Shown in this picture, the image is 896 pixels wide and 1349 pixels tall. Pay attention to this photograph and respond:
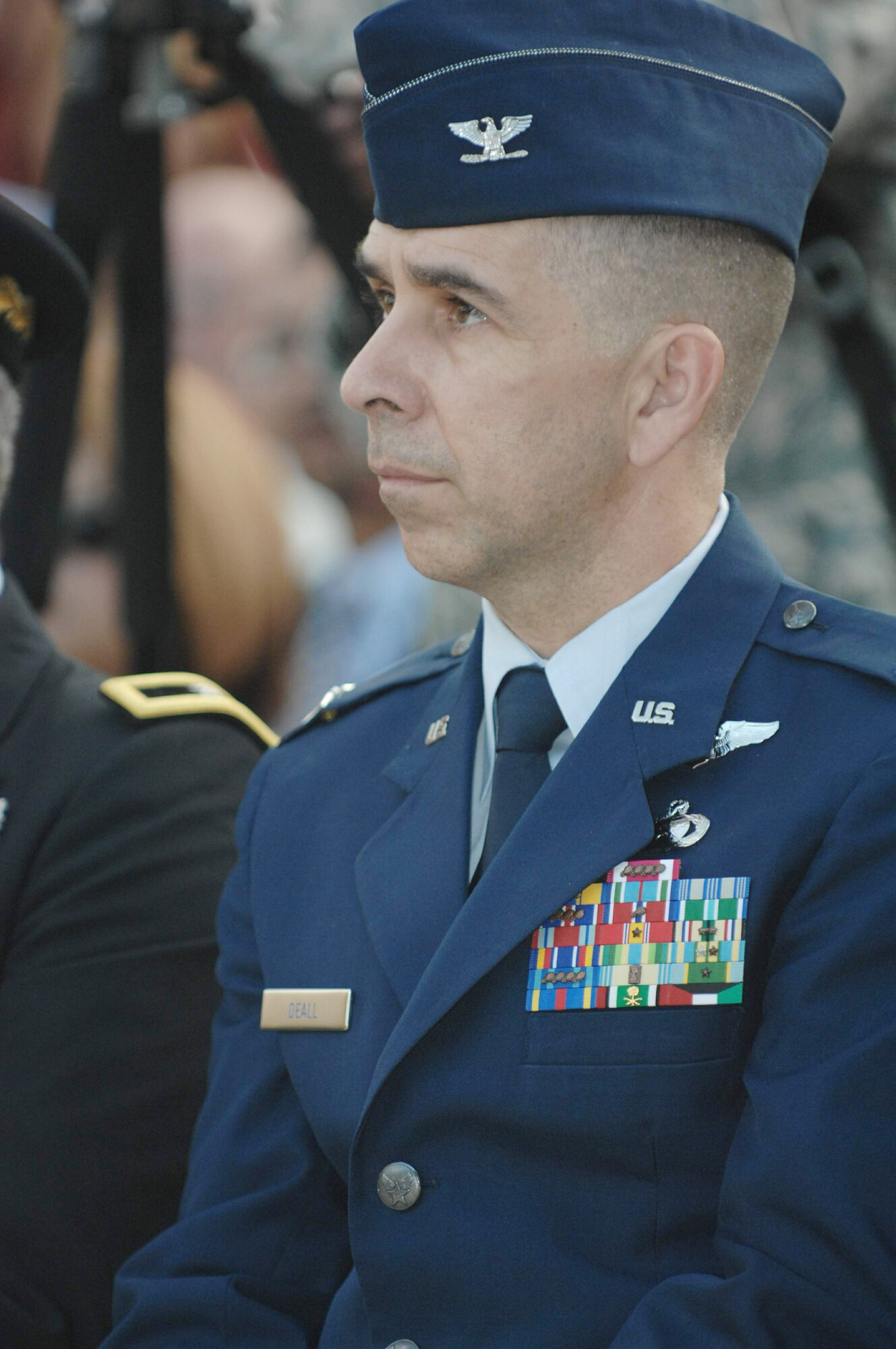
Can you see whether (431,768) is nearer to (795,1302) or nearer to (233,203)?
(795,1302)

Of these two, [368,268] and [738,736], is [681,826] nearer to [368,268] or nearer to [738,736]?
[738,736]

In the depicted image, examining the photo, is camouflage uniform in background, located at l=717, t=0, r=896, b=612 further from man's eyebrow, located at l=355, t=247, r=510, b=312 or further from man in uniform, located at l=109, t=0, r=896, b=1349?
man's eyebrow, located at l=355, t=247, r=510, b=312

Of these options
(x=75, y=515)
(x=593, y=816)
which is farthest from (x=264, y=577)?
(x=593, y=816)

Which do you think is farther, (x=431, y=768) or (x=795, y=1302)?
(x=431, y=768)

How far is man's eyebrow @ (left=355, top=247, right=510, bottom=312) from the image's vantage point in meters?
1.58

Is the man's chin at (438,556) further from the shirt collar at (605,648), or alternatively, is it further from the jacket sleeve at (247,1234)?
the jacket sleeve at (247,1234)

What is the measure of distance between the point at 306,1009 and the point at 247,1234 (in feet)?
0.79

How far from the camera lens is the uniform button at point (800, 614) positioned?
1.63 metres


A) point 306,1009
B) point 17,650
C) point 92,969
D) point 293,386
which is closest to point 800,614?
point 306,1009

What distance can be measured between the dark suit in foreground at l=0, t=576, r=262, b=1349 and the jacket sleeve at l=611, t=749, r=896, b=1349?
0.81m

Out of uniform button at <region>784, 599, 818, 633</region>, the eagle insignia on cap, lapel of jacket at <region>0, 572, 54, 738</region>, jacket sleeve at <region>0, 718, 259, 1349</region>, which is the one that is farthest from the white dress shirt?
the eagle insignia on cap

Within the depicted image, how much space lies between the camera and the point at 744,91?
1.62 m

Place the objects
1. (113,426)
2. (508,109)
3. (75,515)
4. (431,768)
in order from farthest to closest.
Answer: (75,515) < (113,426) < (431,768) < (508,109)

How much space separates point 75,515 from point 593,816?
97.1 inches
